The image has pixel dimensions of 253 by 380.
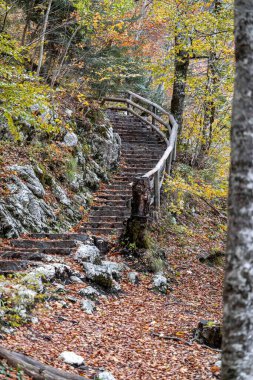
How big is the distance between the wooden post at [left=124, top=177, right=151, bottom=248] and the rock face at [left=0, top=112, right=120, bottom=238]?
1.74 m

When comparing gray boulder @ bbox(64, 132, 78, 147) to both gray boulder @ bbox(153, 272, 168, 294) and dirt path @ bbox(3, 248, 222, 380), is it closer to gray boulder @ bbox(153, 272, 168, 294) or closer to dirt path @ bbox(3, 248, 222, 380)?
gray boulder @ bbox(153, 272, 168, 294)

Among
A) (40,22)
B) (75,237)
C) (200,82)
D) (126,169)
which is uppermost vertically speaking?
(40,22)

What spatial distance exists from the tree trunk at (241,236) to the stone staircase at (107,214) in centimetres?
418

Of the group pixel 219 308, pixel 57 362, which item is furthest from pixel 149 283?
pixel 57 362

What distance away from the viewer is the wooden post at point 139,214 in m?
9.38

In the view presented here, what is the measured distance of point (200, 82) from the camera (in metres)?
15.1

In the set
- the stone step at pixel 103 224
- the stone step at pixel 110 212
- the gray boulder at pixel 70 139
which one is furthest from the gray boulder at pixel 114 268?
the gray boulder at pixel 70 139

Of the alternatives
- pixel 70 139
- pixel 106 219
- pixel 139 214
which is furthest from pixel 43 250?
pixel 70 139

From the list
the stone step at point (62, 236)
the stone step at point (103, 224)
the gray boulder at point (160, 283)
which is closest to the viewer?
the gray boulder at point (160, 283)

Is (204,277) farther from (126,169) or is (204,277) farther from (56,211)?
(126,169)

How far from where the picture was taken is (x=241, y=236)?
305cm

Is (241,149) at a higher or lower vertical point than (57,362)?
higher

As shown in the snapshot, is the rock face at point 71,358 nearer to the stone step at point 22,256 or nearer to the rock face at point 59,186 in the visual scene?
the stone step at point 22,256

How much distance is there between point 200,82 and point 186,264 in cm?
758
